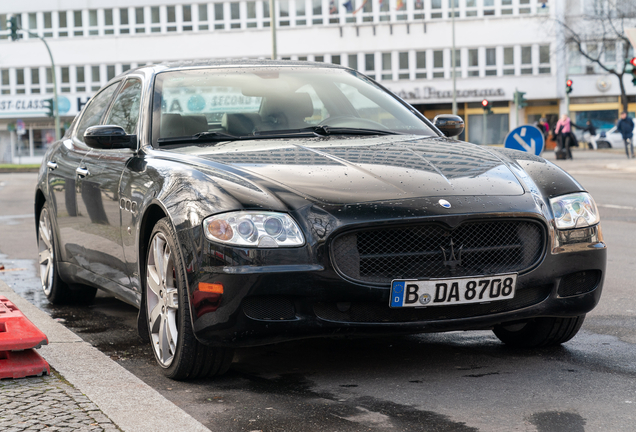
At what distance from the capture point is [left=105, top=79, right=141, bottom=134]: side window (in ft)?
17.9

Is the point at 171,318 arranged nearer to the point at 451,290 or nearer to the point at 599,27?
the point at 451,290

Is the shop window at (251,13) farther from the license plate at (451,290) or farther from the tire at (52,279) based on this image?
the license plate at (451,290)

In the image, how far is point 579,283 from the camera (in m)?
4.34

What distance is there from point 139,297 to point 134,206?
0.47m

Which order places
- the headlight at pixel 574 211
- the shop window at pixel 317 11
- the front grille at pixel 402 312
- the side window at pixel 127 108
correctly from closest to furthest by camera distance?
the front grille at pixel 402 312 → the headlight at pixel 574 211 → the side window at pixel 127 108 → the shop window at pixel 317 11

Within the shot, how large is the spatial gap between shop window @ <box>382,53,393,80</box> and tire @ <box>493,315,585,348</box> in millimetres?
60808

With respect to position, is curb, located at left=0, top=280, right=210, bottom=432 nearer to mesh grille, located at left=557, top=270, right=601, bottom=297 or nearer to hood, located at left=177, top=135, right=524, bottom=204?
hood, located at left=177, top=135, right=524, bottom=204

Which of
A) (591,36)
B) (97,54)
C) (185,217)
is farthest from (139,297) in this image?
(97,54)

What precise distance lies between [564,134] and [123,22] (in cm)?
4154

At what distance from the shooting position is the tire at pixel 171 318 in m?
4.10

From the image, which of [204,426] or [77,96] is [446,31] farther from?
[204,426]

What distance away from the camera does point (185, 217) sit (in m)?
4.07

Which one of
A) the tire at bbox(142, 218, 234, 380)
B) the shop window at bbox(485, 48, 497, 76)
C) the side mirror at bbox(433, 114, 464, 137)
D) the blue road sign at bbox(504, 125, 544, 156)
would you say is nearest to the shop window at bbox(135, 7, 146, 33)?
the shop window at bbox(485, 48, 497, 76)

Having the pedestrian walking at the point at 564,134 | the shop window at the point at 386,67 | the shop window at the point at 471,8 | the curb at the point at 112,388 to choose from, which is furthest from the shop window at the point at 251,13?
the curb at the point at 112,388
